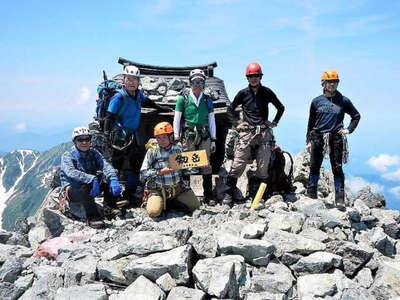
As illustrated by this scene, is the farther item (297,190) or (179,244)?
(297,190)

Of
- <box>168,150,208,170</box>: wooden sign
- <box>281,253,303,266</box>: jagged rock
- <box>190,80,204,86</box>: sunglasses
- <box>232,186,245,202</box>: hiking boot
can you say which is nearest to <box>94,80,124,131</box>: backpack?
<box>190,80,204,86</box>: sunglasses

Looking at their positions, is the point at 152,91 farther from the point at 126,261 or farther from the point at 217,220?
the point at 126,261

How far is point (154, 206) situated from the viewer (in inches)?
367

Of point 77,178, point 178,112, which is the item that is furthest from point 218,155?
point 77,178

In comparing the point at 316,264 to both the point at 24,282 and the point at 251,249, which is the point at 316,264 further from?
the point at 24,282

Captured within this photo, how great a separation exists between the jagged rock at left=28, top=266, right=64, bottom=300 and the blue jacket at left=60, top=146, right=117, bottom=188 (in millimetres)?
2302

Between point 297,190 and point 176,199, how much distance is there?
4.01m

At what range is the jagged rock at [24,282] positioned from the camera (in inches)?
278

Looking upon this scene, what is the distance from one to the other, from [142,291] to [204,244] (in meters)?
1.31

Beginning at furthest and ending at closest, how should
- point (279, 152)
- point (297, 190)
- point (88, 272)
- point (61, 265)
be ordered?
point (297, 190) < point (279, 152) < point (61, 265) < point (88, 272)

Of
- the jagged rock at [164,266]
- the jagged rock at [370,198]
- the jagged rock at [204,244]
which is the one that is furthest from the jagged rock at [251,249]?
the jagged rock at [370,198]

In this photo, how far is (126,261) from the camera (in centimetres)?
704

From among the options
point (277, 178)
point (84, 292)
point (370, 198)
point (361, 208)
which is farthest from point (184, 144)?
point (370, 198)

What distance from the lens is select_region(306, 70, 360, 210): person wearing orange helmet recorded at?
952cm
